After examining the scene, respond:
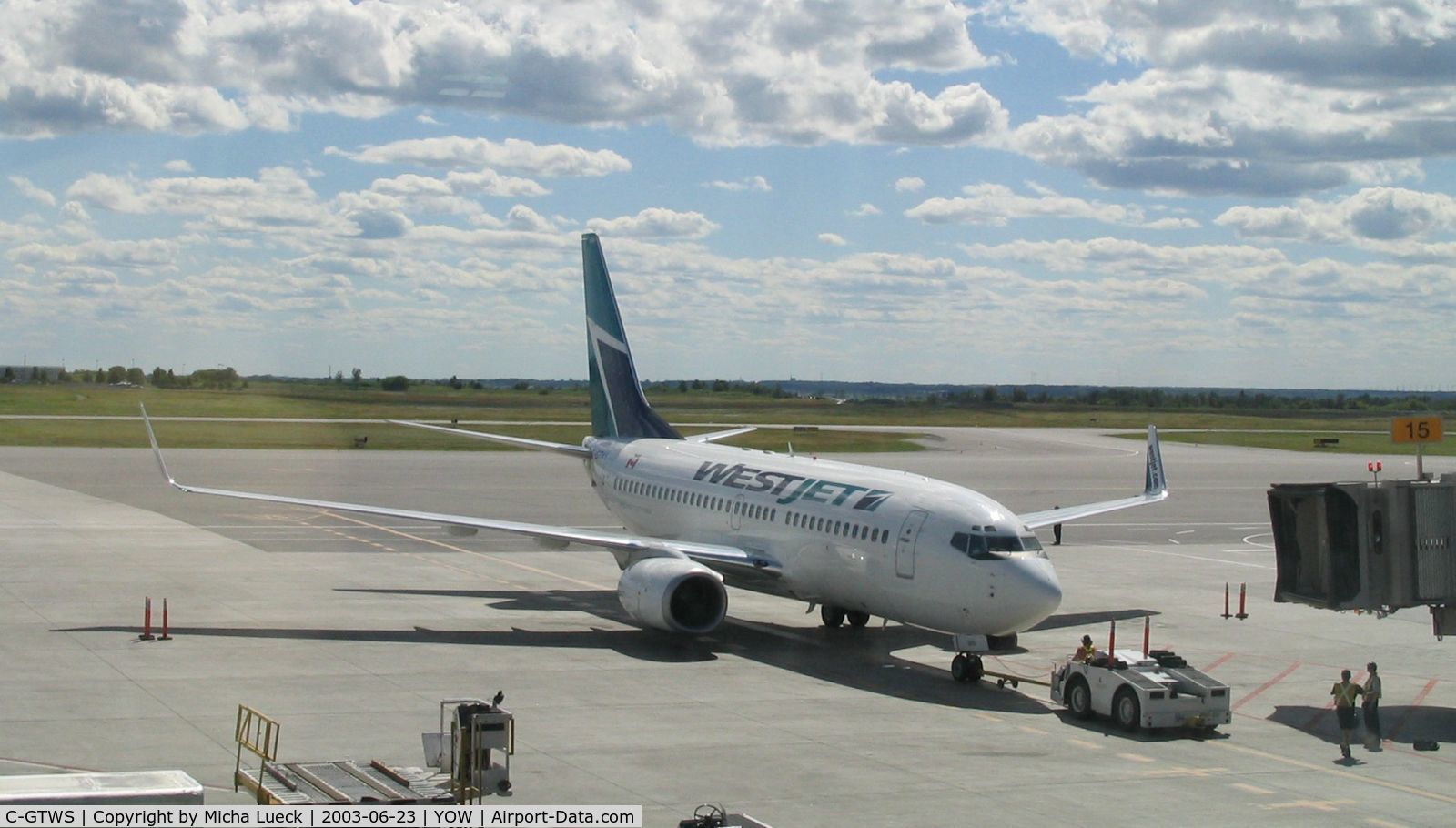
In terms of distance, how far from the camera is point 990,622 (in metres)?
28.9

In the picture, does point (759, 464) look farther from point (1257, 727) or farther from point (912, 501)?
point (1257, 727)

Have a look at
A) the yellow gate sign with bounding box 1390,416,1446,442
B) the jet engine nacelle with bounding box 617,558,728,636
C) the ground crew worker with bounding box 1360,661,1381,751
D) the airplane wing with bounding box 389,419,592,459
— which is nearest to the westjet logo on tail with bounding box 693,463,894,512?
the jet engine nacelle with bounding box 617,558,728,636

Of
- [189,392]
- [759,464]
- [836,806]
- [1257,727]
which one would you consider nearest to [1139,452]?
[189,392]

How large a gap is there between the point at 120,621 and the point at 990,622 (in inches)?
761

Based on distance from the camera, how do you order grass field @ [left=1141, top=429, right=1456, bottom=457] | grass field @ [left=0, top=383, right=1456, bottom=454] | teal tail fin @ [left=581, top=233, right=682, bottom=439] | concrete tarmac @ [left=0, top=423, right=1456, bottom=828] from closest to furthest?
1. concrete tarmac @ [left=0, top=423, right=1456, bottom=828]
2. teal tail fin @ [left=581, top=233, right=682, bottom=439]
3. grass field @ [left=0, top=383, right=1456, bottom=454]
4. grass field @ [left=1141, top=429, right=1456, bottom=457]

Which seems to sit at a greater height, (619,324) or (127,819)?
(619,324)

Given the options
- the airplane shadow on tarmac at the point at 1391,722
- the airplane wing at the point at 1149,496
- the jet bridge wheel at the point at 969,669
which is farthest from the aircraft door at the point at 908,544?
the airplane wing at the point at 1149,496

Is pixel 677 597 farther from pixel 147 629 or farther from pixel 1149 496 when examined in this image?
pixel 1149 496

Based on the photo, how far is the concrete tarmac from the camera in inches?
826

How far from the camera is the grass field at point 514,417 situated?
71.6 meters

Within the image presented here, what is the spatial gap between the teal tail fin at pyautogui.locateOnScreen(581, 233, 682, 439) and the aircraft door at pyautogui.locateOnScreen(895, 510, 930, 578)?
15923mm

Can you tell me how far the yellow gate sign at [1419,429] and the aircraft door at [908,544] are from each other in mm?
8951

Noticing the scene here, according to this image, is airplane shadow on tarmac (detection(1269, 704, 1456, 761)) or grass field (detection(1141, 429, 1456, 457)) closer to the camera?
airplane shadow on tarmac (detection(1269, 704, 1456, 761))

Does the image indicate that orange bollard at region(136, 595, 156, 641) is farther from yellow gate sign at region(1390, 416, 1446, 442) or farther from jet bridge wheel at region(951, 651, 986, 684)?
yellow gate sign at region(1390, 416, 1446, 442)
